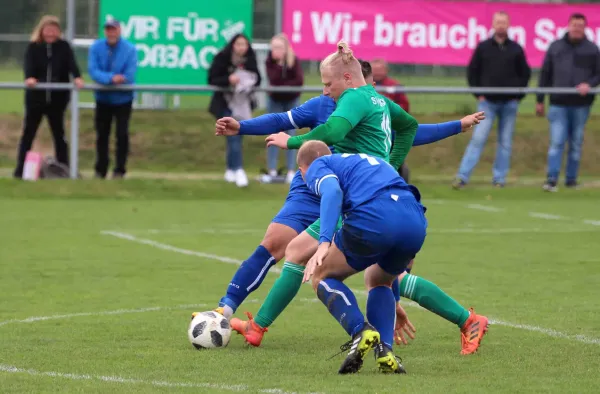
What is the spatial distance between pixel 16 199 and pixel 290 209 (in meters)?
9.71

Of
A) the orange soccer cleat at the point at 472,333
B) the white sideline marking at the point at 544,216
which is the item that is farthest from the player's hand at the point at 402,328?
the white sideline marking at the point at 544,216

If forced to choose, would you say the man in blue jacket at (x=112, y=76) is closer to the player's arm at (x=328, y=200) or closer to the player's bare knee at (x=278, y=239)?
the player's bare knee at (x=278, y=239)

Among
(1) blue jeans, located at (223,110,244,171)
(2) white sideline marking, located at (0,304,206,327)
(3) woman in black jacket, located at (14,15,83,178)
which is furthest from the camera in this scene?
(1) blue jeans, located at (223,110,244,171)

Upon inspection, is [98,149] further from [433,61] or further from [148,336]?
[148,336]

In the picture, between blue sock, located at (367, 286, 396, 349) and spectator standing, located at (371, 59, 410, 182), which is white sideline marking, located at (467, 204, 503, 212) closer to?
spectator standing, located at (371, 59, 410, 182)

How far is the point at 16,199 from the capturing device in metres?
17.0

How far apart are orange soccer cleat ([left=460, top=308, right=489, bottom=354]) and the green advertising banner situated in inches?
467

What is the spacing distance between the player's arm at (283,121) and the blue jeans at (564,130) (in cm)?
1039

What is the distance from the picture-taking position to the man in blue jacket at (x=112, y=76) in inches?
671

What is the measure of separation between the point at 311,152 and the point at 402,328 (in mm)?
1476

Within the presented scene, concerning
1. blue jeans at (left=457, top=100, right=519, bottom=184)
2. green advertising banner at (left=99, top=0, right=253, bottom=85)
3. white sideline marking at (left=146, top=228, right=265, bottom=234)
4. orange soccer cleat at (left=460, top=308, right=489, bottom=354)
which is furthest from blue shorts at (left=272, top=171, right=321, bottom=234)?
green advertising banner at (left=99, top=0, right=253, bottom=85)

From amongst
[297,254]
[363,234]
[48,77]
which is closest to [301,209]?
[297,254]

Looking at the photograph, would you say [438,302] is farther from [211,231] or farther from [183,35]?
[183,35]

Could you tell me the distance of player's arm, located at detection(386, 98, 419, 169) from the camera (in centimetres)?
763
